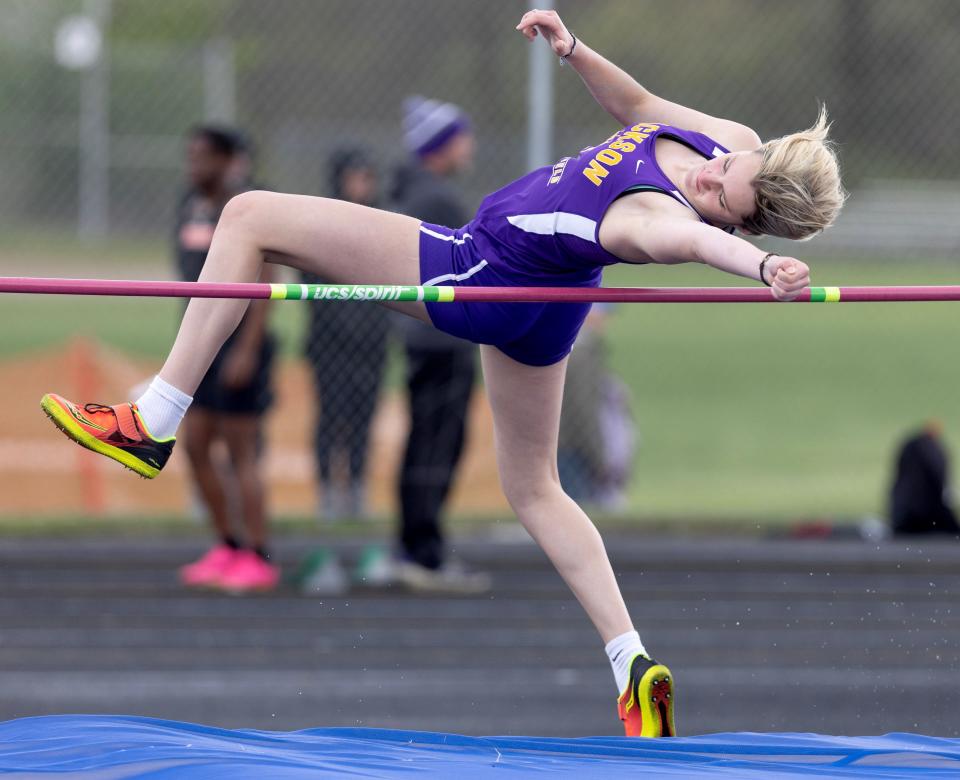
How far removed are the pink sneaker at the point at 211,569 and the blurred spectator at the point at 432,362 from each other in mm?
878

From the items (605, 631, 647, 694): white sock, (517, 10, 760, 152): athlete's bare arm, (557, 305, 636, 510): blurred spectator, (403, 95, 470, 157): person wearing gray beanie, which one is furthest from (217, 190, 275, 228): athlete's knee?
(557, 305, 636, 510): blurred spectator

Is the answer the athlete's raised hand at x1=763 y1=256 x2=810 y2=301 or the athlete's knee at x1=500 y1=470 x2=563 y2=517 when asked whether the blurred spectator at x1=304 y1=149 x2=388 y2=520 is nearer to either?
the athlete's knee at x1=500 y1=470 x2=563 y2=517

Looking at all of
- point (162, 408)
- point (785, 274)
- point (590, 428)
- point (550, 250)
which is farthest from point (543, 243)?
point (590, 428)

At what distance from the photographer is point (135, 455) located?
13.1ft

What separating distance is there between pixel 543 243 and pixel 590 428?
203 inches

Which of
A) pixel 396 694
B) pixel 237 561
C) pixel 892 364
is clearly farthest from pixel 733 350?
pixel 396 694

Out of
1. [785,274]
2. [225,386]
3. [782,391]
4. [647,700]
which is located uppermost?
[782,391]

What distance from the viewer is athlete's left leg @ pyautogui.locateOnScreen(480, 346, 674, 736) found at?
13.8ft

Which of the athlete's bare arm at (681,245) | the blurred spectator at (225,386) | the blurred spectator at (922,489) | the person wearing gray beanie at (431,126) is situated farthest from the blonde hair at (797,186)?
the blurred spectator at (922,489)

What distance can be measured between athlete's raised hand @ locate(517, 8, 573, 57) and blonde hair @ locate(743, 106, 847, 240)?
76 centimetres

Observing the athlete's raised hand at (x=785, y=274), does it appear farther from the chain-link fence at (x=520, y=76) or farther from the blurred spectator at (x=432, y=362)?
the chain-link fence at (x=520, y=76)

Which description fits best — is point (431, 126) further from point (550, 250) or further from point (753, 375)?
point (753, 375)

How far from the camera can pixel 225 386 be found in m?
7.38

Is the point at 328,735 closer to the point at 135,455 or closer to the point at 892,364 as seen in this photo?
the point at 135,455
